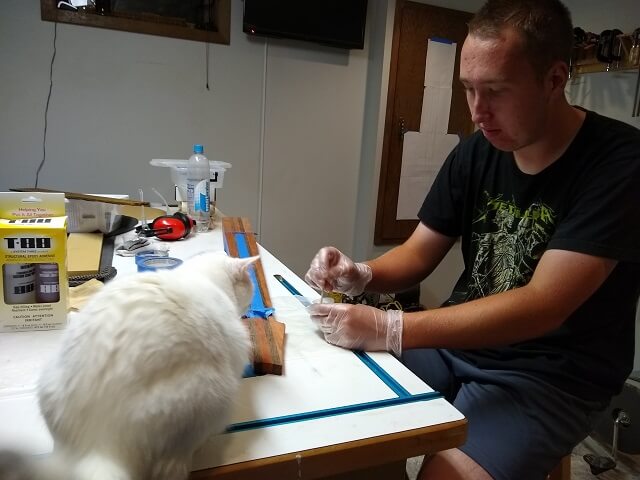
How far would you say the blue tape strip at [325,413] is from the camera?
0.57m

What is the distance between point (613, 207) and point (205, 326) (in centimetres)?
83

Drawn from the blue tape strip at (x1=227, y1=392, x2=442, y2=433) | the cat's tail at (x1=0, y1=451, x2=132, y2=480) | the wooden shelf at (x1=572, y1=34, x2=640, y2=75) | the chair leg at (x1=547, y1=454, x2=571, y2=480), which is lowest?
the chair leg at (x1=547, y1=454, x2=571, y2=480)

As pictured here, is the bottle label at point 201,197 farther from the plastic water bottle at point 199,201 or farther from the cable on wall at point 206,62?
the cable on wall at point 206,62

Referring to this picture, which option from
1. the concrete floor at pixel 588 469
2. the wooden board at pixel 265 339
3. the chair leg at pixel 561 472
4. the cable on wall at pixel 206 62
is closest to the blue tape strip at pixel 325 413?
the wooden board at pixel 265 339

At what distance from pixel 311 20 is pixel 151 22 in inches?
33.6

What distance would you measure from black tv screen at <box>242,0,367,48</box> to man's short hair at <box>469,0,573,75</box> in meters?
1.68

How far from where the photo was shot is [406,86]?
2705mm

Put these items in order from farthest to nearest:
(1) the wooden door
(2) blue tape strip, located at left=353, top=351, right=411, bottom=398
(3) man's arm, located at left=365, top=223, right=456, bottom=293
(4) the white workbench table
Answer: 1. (1) the wooden door
2. (3) man's arm, located at left=365, top=223, right=456, bottom=293
3. (2) blue tape strip, located at left=353, top=351, right=411, bottom=398
4. (4) the white workbench table

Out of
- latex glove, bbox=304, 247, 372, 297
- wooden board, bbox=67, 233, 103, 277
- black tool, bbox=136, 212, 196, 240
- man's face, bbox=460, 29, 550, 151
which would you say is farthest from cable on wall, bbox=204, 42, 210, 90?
man's face, bbox=460, 29, 550, 151

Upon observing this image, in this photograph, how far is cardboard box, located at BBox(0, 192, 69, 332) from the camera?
2.50 ft

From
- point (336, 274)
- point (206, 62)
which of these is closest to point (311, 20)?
point (206, 62)

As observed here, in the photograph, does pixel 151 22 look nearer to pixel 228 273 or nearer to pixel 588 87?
pixel 228 273

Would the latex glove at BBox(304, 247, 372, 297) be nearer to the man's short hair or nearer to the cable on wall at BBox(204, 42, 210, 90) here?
the man's short hair

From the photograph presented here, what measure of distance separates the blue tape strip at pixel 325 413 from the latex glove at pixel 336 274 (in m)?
0.48
